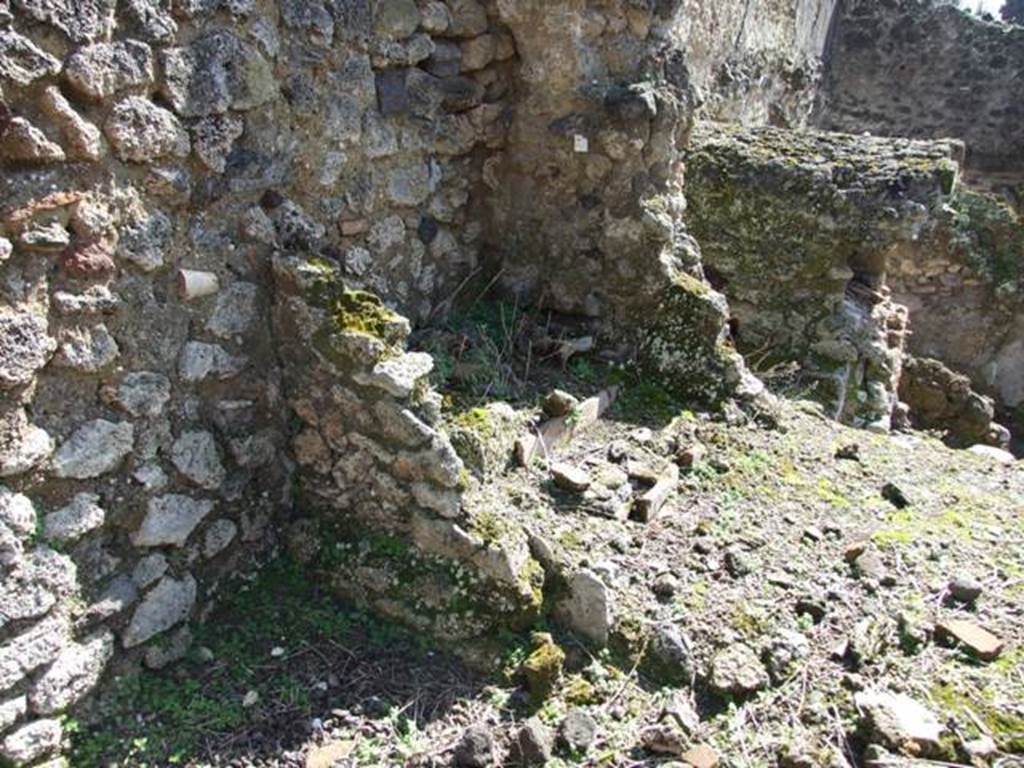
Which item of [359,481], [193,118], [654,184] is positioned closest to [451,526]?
[359,481]

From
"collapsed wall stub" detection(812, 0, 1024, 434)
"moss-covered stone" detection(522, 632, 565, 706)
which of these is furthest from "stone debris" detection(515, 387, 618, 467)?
"collapsed wall stub" detection(812, 0, 1024, 434)

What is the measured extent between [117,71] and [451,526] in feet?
4.80

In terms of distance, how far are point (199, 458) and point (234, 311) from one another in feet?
1.43

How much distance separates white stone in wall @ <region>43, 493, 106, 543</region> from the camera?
2209mm

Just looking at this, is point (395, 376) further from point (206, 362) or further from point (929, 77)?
point (929, 77)

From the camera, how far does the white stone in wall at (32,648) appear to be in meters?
2.10

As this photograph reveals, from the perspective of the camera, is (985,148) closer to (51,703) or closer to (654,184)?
(654,184)

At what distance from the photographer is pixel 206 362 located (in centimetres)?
258

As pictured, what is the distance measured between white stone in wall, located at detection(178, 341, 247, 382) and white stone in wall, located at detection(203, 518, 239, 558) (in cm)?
43

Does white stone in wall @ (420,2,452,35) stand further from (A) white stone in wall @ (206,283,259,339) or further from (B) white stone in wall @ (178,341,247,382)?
(B) white stone in wall @ (178,341,247,382)

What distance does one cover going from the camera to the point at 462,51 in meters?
3.40

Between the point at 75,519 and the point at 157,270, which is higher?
the point at 157,270

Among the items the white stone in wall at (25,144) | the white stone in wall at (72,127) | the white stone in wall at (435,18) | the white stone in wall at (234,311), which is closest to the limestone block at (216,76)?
the white stone in wall at (72,127)

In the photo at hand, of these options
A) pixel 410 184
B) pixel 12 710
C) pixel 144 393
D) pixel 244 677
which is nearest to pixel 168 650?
pixel 244 677
